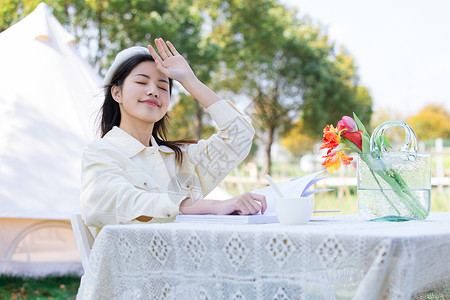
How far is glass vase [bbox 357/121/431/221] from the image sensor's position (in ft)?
5.73

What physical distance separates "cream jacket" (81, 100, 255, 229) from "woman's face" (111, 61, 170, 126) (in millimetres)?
103

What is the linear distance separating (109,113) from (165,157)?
0.39m

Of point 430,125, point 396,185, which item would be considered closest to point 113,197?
point 396,185

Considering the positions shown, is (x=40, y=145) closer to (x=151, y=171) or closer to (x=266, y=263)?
(x=151, y=171)

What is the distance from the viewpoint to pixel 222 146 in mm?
2375

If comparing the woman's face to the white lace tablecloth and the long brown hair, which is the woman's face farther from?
the white lace tablecloth

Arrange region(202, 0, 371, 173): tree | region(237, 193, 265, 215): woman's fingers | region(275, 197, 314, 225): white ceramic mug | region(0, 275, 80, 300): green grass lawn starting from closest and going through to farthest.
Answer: region(275, 197, 314, 225): white ceramic mug
region(237, 193, 265, 215): woman's fingers
region(0, 275, 80, 300): green grass lawn
region(202, 0, 371, 173): tree

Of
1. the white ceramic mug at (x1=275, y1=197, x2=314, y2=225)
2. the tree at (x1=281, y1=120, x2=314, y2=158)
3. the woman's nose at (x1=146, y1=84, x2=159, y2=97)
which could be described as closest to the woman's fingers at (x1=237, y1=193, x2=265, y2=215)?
the white ceramic mug at (x1=275, y1=197, x2=314, y2=225)

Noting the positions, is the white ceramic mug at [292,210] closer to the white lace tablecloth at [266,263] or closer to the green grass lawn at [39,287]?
the white lace tablecloth at [266,263]

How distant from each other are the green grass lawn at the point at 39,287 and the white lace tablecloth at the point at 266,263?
278 centimetres

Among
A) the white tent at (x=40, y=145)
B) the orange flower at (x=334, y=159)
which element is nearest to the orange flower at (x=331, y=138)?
the orange flower at (x=334, y=159)

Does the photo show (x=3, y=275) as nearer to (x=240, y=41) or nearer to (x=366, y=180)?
(x=366, y=180)

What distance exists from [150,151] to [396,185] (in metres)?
0.99

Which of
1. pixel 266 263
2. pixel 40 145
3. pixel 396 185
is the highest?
pixel 40 145
